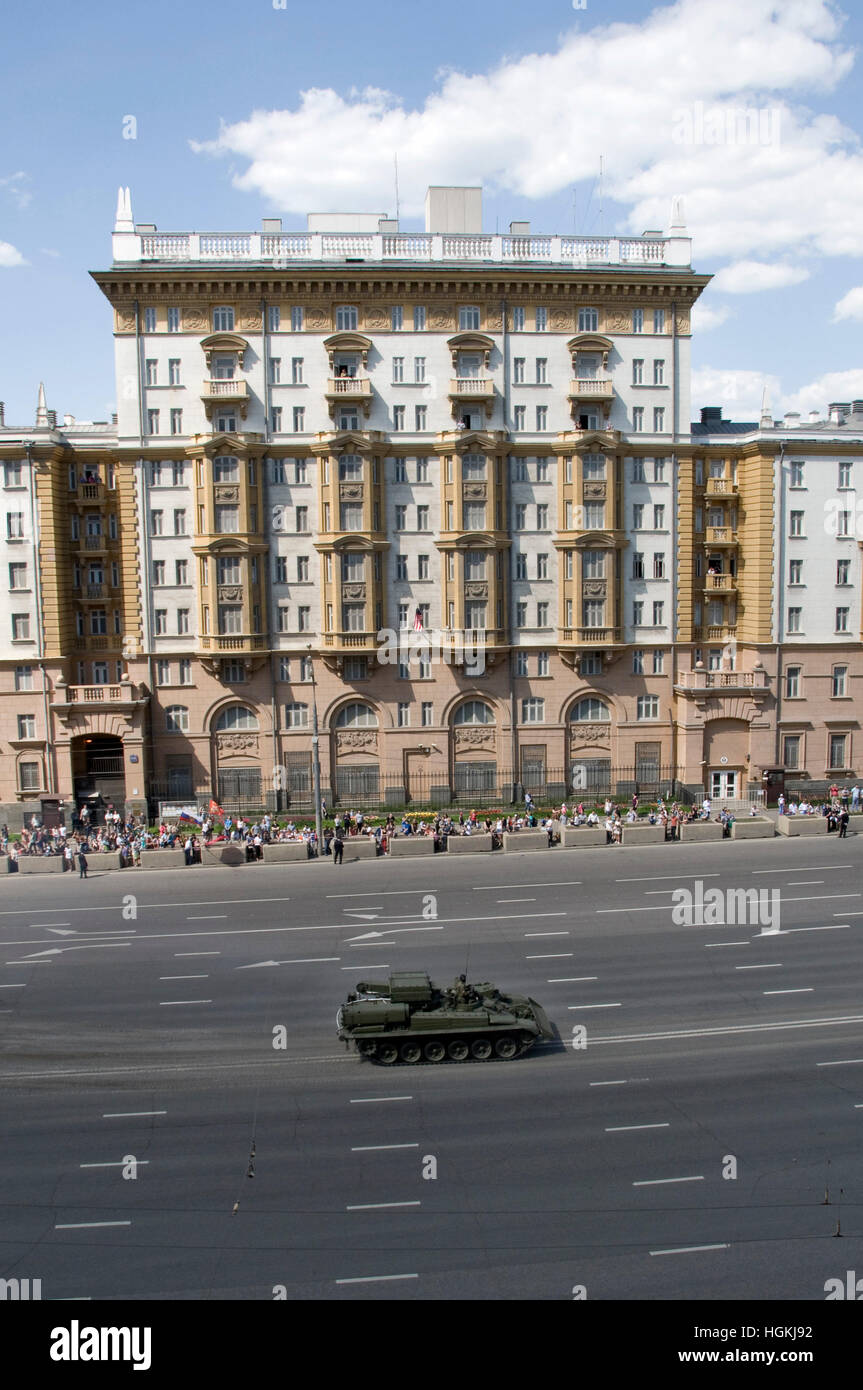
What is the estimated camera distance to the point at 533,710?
5209 centimetres

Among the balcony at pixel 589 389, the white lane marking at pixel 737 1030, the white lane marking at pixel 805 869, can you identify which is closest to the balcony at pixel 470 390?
the balcony at pixel 589 389

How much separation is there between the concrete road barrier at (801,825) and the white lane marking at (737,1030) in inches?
873

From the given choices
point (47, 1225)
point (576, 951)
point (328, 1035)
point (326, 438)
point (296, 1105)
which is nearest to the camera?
point (47, 1225)

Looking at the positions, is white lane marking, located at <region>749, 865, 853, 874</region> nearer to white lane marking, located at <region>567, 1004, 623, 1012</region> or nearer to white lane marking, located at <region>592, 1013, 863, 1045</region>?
white lane marking, located at <region>592, 1013, 863, 1045</region>

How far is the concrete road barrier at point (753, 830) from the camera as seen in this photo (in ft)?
148

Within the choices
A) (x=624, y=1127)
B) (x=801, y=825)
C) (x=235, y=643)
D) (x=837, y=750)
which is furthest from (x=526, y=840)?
(x=624, y=1127)

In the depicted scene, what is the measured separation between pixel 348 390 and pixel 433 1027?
116 feet

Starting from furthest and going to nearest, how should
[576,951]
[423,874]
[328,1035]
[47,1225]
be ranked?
[423,874], [576,951], [328,1035], [47,1225]

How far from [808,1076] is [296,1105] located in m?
11.1

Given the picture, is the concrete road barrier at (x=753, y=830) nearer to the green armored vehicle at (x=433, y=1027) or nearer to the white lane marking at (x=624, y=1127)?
the green armored vehicle at (x=433, y=1027)
